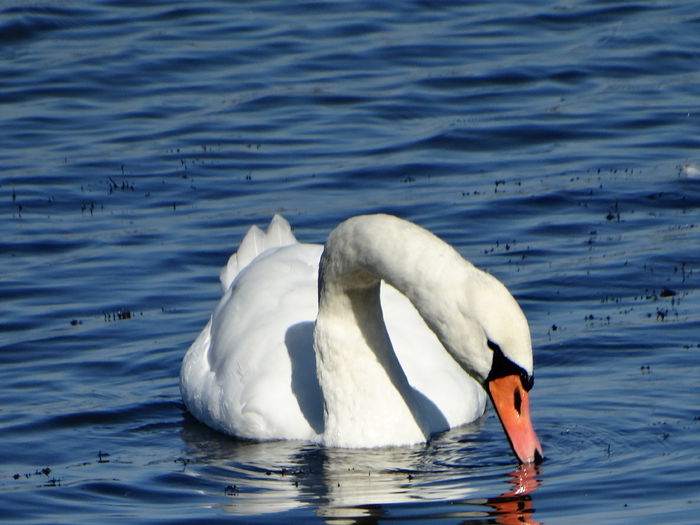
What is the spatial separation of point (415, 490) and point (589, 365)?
2367mm

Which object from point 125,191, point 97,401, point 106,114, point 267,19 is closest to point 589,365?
point 97,401

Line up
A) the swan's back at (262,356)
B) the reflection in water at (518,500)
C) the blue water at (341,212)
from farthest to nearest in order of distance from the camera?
the swan's back at (262,356) → the blue water at (341,212) → the reflection in water at (518,500)

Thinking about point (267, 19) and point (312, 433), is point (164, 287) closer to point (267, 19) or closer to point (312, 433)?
point (312, 433)

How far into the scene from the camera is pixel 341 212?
13.2 metres

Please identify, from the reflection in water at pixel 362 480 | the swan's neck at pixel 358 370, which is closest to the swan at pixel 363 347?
the swan's neck at pixel 358 370

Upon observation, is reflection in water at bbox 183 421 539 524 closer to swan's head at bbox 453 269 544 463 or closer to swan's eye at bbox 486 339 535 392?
swan's head at bbox 453 269 544 463

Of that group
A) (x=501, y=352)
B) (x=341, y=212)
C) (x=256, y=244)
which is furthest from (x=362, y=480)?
(x=341, y=212)

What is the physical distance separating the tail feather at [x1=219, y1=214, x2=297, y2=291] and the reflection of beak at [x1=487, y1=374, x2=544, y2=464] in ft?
11.2

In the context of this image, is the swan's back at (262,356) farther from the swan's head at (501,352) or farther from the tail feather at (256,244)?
the swan's head at (501,352)

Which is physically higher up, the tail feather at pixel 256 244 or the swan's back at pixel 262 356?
the tail feather at pixel 256 244

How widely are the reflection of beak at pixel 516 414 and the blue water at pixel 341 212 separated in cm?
12

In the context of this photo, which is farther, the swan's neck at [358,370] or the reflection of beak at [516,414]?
the swan's neck at [358,370]

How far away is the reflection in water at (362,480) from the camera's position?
24.6ft

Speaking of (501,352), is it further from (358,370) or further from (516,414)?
(358,370)
